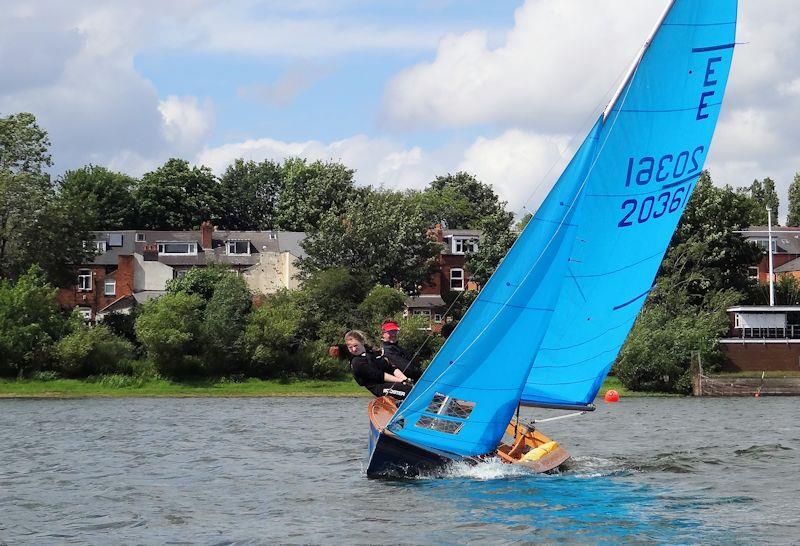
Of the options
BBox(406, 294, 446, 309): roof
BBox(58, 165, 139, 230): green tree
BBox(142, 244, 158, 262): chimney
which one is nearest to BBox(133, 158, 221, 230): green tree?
BBox(58, 165, 139, 230): green tree

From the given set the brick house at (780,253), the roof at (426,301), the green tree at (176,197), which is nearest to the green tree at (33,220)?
the roof at (426,301)

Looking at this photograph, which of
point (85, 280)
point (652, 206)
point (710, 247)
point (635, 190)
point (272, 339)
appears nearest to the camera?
point (635, 190)

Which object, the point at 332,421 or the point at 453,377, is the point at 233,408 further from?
the point at 453,377

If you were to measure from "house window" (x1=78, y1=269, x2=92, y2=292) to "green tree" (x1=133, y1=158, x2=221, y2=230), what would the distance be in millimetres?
25161

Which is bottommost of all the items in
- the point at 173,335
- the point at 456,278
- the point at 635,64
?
the point at 173,335

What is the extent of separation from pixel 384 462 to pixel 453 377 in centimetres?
207

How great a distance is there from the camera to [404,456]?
22125 mm

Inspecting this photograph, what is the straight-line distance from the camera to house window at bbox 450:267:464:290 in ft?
304

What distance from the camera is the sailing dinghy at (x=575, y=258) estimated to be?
71.9 feet

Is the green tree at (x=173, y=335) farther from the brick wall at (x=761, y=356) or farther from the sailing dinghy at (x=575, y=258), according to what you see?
the sailing dinghy at (x=575, y=258)

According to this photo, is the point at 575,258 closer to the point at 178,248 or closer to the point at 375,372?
the point at 375,372

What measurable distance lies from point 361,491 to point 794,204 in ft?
420

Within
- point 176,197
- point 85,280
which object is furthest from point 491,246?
point 176,197

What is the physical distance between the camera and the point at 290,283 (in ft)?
295
